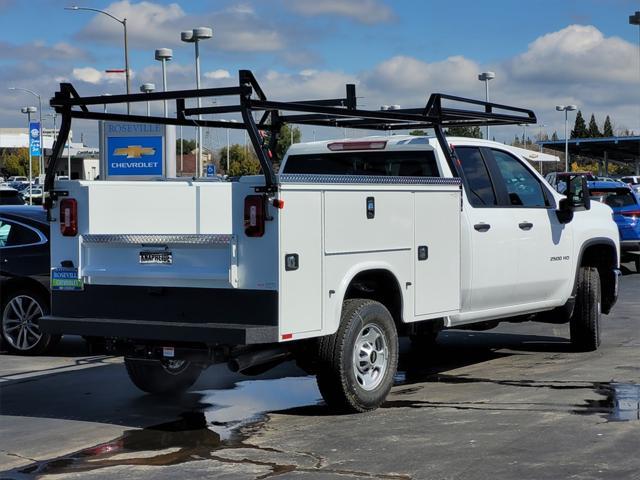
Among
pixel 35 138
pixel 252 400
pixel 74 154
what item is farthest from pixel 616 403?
pixel 74 154

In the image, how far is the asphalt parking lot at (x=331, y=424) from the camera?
20.6 ft

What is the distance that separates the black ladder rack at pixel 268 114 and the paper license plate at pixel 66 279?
0.53 meters

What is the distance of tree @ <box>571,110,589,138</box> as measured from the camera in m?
140

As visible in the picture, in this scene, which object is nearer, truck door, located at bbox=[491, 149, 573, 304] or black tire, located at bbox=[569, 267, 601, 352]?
truck door, located at bbox=[491, 149, 573, 304]

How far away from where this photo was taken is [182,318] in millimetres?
7430

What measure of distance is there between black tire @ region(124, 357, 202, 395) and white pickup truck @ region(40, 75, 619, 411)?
1 centimetres

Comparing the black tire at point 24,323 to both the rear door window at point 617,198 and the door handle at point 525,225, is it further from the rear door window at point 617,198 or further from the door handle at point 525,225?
the rear door window at point 617,198

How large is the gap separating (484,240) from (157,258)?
321 cm

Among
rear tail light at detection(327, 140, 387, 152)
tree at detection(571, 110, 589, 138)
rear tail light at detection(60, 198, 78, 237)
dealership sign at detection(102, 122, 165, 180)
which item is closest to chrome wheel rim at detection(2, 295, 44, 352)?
rear tail light at detection(60, 198, 78, 237)

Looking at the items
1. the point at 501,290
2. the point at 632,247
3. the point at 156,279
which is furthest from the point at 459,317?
the point at 632,247

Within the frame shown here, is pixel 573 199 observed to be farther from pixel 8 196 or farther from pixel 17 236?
pixel 8 196

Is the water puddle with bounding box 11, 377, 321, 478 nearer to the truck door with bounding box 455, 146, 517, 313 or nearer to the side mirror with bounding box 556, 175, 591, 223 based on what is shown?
the truck door with bounding box 455, 146, 517, 313

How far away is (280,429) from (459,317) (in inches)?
91.7

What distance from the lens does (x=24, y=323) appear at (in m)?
11.3
